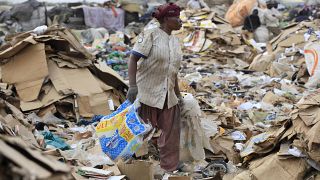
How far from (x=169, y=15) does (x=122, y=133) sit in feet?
3.47

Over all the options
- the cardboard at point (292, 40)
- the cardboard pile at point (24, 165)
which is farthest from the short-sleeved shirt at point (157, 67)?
Answer: the cardboard at point (292, 40)

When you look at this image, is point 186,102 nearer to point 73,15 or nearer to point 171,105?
point 171,105

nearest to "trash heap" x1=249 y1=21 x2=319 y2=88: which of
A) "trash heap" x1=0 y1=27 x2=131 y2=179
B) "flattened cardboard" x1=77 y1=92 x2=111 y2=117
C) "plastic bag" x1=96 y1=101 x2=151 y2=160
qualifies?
"trash heap" x1=0 y1=27 x2=131 y2=179

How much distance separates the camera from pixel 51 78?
6.06 meters

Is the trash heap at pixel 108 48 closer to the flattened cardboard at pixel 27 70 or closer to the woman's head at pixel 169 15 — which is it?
the flattened cardboard at pixel 27 70

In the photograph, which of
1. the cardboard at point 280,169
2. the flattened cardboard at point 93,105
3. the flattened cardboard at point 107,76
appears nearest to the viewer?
the cardboard at point 280,169

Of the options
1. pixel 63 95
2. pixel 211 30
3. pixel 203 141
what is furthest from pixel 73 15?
pixel 203 141

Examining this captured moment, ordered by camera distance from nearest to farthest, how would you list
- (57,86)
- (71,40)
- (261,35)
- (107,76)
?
(57,86) < (71,40) < (107,76) < (261,35)

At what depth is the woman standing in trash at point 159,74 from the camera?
171 inches

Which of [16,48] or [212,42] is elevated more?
[16,48]

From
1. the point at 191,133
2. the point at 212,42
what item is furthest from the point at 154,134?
the point at 212,42

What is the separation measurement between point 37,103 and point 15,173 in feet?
14.7

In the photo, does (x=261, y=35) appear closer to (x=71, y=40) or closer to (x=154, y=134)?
(x=71, y=40)

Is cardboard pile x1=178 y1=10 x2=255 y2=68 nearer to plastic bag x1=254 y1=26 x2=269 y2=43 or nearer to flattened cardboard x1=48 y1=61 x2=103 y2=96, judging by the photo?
plastic bag x1=254 y1=26 x2=269 y2=43
